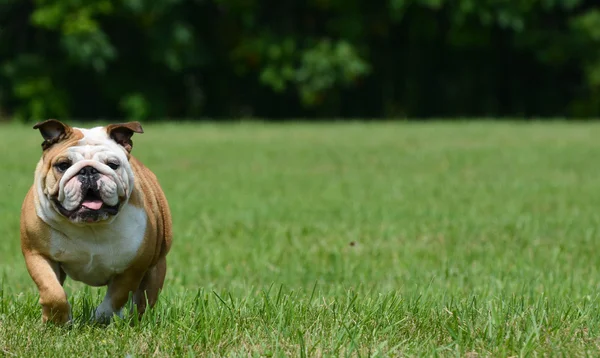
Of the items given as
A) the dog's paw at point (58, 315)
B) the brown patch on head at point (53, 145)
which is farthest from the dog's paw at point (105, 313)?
the brown patch on head at point (53, 145)

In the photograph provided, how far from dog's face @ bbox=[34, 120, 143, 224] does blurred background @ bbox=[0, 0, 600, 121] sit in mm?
32638

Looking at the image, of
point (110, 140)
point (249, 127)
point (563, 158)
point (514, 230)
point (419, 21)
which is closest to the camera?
point (110, 140)

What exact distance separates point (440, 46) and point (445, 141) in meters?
20.4

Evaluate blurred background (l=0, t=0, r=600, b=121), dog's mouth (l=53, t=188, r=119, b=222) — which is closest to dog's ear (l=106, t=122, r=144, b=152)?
dog's mouth (l=53, t=188, r=119, b=222)

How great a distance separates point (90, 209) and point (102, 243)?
275mm

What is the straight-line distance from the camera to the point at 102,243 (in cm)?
423

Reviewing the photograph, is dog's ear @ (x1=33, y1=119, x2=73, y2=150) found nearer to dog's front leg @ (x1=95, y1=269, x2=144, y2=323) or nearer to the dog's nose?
the dog's nose

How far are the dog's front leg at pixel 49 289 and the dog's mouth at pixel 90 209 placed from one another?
316 millimetres

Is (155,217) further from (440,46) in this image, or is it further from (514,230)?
(440,46)

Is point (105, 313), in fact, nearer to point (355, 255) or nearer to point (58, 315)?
point (58, 315)

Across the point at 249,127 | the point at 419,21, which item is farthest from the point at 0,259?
the point at 419,21

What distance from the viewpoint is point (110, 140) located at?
4324mm

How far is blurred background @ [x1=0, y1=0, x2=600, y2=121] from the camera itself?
37.9m

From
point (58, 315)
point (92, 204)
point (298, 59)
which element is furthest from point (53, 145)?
point (298, 59)
